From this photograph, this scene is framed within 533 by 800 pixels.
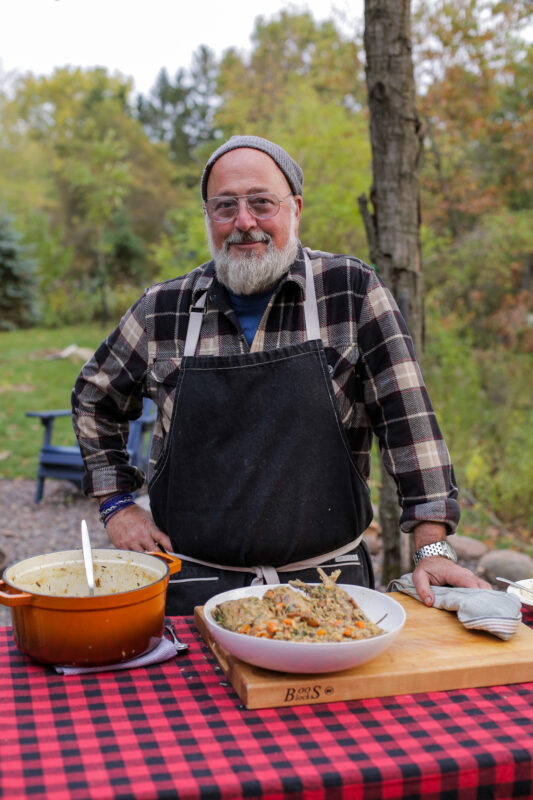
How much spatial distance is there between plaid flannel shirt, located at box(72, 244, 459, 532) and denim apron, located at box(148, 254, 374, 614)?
0.05 metres

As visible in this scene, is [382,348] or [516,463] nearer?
[382,348]

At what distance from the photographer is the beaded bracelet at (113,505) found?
8.00ft

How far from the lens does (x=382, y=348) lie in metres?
2.20

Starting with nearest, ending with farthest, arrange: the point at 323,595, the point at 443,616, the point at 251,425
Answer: the point at 323,595, the point at 443,616, the point at 251,425

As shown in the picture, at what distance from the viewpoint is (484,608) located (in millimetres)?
1675

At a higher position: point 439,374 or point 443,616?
point 439,374

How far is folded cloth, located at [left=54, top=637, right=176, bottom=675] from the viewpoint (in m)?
1.50

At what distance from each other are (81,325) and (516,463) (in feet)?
43.8

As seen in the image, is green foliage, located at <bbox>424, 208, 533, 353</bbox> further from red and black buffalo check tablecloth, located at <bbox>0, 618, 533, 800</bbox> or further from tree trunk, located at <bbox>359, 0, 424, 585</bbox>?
red and black buffalo check tablecloth, located at <bbox>0, 618, 533, 800</bbox>

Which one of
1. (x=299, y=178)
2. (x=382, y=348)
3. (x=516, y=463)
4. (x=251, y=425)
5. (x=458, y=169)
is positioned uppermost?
(x=458, y=169)

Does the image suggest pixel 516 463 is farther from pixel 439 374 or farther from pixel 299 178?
pixel 299 178

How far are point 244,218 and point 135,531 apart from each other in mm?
958

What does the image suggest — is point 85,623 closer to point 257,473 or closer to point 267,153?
point 257,473

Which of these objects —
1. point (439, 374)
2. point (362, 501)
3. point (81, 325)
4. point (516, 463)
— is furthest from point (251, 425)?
point (81, 325)
